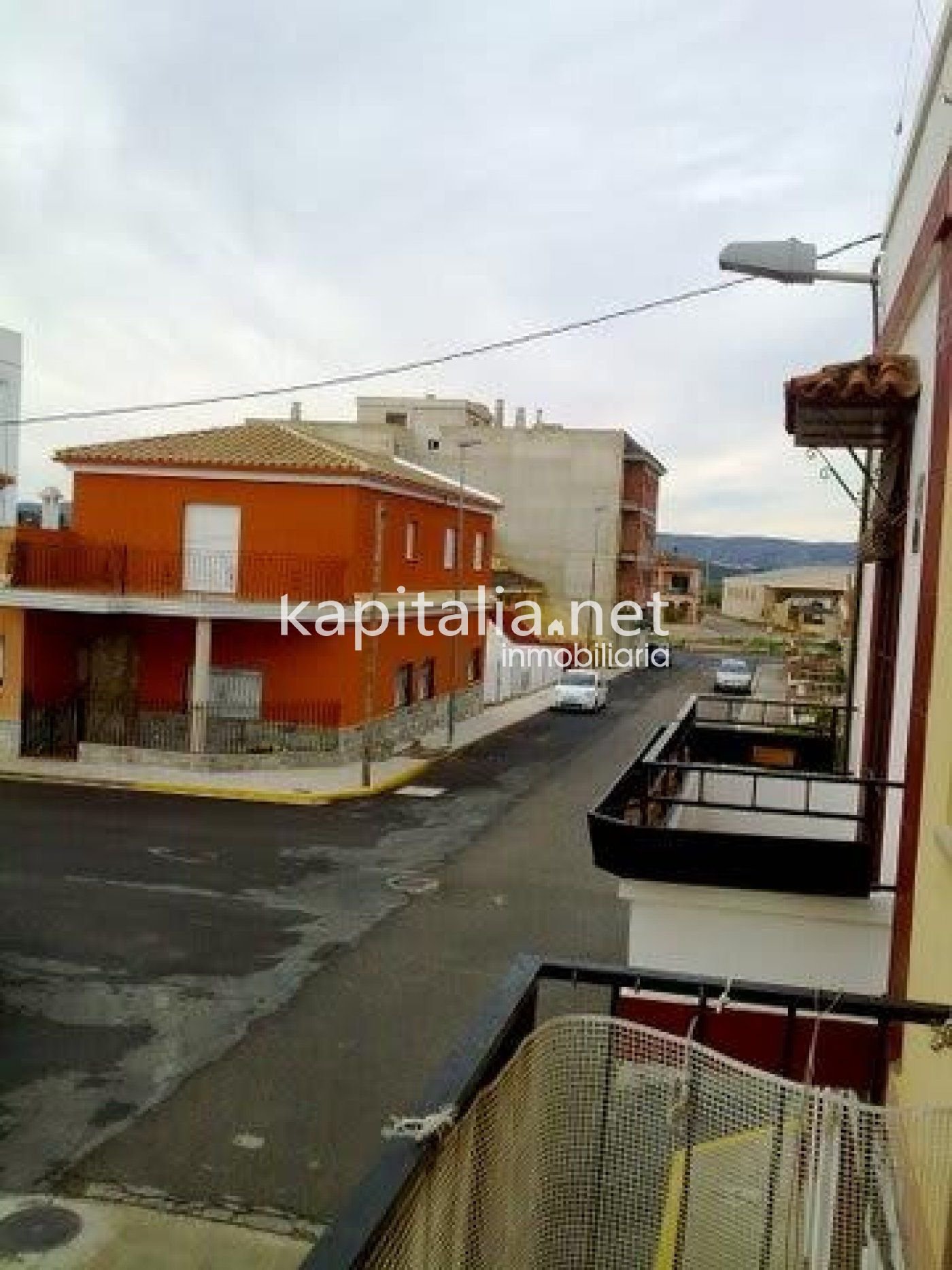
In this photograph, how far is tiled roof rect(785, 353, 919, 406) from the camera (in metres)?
5.89

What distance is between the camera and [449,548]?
98.1 feet

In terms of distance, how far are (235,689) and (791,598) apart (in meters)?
71.7

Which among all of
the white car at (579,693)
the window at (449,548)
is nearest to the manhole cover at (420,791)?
the window at (449,548)

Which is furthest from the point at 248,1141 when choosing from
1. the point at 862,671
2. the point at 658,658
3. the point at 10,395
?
the point at 658,658

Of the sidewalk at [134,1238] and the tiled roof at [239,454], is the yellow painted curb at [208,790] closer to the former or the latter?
the tiled roof at [239,454]

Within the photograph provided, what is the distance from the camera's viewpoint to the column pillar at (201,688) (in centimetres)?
2150

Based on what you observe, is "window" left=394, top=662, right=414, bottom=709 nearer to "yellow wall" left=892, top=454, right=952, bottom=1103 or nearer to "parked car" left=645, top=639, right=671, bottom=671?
"yellow wall" left=892, top=454, right=952, bottom=1103

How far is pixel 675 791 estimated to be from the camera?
8305mm

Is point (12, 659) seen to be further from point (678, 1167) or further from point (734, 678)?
point (734, 678)

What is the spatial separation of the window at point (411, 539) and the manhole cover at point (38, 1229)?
2007 centimetres

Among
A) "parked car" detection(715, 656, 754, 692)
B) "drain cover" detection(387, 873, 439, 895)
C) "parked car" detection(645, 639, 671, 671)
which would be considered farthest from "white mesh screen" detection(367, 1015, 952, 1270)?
"parked car" detection(645, 639, 671, 671)

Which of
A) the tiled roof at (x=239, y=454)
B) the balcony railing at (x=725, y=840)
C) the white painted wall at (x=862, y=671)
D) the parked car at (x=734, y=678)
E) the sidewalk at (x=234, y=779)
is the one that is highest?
the tiled roof at (x=239, y=454)

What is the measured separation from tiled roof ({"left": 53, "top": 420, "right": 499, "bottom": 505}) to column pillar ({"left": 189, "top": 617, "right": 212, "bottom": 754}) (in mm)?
3249

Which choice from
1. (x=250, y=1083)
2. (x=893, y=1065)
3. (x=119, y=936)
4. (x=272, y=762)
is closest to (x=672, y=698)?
(x=272, y=762)
